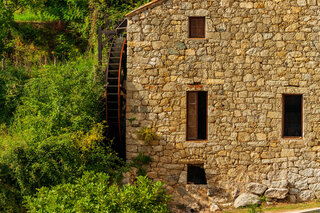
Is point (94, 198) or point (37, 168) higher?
point (37, 168)

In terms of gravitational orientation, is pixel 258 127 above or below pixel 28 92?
below

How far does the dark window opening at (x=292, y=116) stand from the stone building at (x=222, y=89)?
0.15m

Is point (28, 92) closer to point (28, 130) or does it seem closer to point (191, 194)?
point (28, 130)

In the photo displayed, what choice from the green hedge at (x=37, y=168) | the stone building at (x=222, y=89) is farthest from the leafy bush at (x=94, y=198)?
the stone building at (x=222, y=89)

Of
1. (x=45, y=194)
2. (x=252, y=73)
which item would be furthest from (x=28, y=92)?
(x=252, y=73)

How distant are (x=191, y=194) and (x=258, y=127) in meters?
2.70

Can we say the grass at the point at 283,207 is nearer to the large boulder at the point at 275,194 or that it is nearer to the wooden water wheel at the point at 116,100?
the large boulder at the point at 275,194

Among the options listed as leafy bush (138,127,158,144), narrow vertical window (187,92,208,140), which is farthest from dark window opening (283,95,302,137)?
leafy bush (138,127,158,144)

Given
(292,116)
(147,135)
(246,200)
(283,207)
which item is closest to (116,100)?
(147,135)

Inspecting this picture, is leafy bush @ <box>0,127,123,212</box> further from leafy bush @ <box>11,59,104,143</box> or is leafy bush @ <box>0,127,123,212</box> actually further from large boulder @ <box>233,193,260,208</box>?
large boulder @ <box>233,193,260,208</box>

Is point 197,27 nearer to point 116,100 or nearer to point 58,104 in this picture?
point 116,100

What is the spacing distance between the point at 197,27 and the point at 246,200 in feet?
16.6

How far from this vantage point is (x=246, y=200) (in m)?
12.7

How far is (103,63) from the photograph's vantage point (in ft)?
50.2
